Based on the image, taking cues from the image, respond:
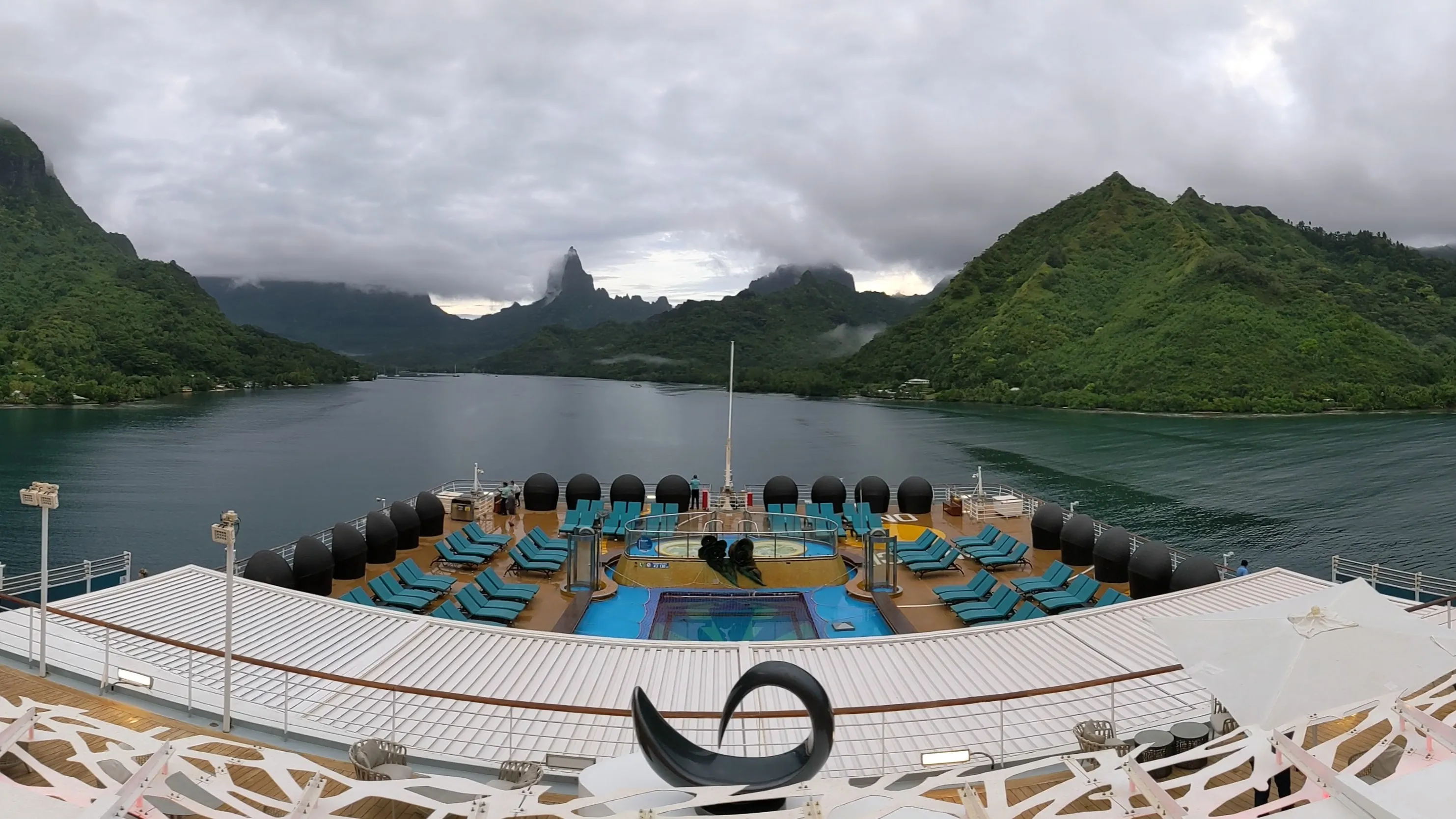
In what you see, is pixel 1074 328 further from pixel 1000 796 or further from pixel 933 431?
pixel 1000 796

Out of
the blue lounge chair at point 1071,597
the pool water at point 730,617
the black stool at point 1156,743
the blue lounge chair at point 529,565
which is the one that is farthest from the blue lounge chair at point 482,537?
the black stool at point 1156,743

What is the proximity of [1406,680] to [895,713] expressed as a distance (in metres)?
4.10

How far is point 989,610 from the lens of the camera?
1226cm

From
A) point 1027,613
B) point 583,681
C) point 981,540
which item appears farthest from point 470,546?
point 981,540

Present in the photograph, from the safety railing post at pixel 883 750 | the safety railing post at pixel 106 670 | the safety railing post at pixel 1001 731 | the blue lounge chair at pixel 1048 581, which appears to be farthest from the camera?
the blue lounge chair at pixel 1048 581

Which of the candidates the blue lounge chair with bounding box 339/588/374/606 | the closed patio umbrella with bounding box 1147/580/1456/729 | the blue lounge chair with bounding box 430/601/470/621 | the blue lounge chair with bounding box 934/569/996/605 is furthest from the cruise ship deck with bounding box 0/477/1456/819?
the blue lounge chair with bounding box 934/569/996/605

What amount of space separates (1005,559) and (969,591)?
8.60 feet

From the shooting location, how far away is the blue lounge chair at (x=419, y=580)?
13.2 meters

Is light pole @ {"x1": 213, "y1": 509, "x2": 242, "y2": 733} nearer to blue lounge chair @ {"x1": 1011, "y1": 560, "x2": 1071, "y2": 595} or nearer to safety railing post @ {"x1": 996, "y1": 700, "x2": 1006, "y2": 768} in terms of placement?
safety railing post @ {"x1": 996, "y1": 700, "x2": 1006, "y2": 768}

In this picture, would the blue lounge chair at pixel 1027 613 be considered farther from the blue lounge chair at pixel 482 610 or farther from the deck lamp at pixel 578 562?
the blue lounge chair at pixel 482 610

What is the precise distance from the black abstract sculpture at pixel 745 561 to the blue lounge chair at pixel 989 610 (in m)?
3.46

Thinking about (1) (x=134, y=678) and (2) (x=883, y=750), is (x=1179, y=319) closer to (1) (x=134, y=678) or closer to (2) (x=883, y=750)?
(2) (x=883, y=750)

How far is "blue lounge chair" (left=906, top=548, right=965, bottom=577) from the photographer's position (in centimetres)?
1471

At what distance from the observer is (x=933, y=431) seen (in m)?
69.1
